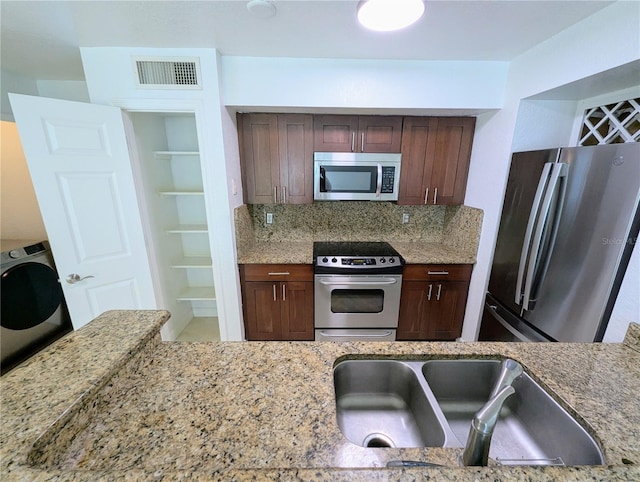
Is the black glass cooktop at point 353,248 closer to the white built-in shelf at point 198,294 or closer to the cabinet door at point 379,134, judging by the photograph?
the cabinet door at point 379,134

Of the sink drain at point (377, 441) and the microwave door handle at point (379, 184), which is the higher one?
the microwave door handle at point (379, 184)

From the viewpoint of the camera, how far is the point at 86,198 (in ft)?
5.58

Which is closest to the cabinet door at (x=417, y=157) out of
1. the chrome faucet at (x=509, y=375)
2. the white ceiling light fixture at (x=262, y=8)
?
the white ceiling light fixture at (x=262, y=8)

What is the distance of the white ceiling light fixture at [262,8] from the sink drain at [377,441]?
192 cm

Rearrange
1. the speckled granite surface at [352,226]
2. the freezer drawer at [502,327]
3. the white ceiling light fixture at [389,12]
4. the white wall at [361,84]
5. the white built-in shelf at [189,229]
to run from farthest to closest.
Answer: the speckled granite surface at [352,226]
the white built-in shelf at [189,229]
the white wall at [361,84]
the freezer drawer at [502,327]
the white ceiling light fixture at [389,12]

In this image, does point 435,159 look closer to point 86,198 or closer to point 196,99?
point 196,99

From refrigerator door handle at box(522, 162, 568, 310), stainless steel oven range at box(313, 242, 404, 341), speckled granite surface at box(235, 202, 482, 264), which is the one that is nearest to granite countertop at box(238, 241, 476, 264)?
speckled granite surface at box(235, 202, 482, 264)

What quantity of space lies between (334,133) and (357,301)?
4.93 ft

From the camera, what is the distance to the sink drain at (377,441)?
874 mm

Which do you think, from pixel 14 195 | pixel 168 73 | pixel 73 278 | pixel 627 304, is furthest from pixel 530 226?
pixel 14 195

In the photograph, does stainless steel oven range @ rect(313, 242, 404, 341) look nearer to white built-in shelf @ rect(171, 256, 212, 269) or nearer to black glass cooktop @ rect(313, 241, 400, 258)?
black glass cooktop @ rect(313, 241, 400, 258)

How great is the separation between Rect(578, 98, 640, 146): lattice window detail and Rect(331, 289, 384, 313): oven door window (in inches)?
Answer: 71.5

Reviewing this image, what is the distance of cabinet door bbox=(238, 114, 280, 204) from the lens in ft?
6.97

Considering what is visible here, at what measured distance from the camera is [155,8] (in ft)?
4.18
